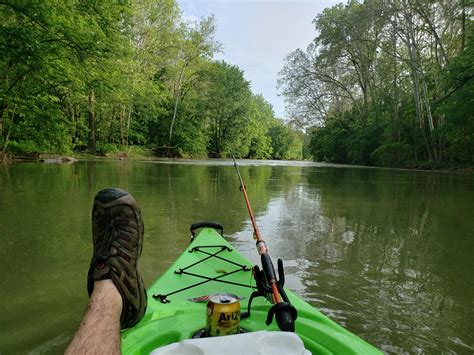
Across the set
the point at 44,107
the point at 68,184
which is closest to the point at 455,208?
the point at 68,184

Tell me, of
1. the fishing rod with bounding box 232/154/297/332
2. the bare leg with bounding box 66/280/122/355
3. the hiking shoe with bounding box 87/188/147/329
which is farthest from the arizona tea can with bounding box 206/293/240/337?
the hiking shoe with bounding box 87/188/147/329

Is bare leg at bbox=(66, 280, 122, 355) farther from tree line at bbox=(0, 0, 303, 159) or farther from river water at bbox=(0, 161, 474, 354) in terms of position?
tree line at bbox=(0, 0, 303, 159)

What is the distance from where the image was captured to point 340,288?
111 inches

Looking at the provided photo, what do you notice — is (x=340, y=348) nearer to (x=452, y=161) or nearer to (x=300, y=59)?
(x=452, y=161)

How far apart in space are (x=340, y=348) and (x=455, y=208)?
650cm

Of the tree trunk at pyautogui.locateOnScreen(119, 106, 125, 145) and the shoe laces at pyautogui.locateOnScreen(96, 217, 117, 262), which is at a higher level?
the tree trunk at pyautogui.locateOnScreen(119, 106, 125, 145)

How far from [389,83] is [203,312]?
2974 cm

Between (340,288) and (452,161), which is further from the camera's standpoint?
(452,161)

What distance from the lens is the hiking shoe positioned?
1.70 metres

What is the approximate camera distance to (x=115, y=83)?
11.0 m

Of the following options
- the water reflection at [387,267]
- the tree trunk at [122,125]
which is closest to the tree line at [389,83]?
the water reflection at [387,267]

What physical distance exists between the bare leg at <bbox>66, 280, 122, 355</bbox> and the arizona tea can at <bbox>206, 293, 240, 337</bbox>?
→ 0.36 metres

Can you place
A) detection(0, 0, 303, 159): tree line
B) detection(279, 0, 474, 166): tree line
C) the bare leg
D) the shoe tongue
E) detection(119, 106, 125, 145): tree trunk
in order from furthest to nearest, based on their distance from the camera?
detection(119, 106, 125, 145): tree trunk < detection(279, 0, 474, 166): tree line < detection(0, 0, 303, 159): tree line < the shoe tongue < the bare leg

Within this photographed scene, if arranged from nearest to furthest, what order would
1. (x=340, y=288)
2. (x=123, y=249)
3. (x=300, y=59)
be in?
(x=123, y=249), (x=340, y=288), (x=300, y=59)
